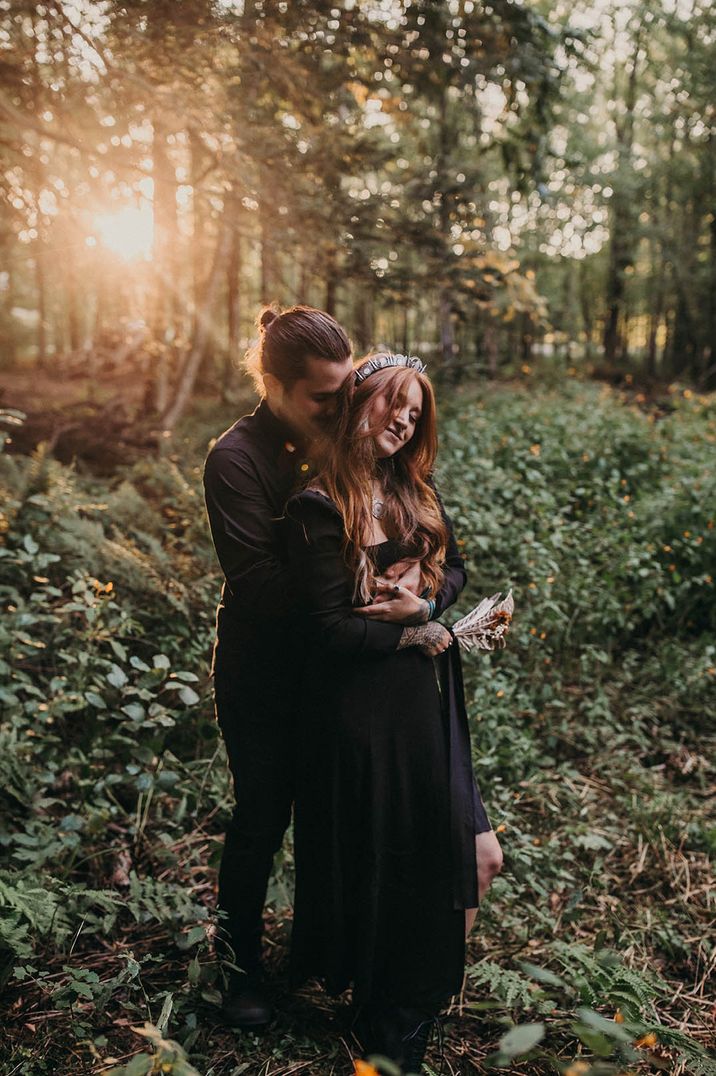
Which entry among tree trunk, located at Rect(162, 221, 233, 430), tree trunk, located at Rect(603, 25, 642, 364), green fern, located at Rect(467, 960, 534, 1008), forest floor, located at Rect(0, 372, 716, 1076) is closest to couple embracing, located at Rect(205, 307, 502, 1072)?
green fern, located at Rect(467, 960, 534, 1008)

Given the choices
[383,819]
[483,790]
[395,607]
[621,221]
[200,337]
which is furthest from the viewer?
[621,221]

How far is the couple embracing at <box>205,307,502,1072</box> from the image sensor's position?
2.36m

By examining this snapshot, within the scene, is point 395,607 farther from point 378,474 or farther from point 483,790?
point 483,790

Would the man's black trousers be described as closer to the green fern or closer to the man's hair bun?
the green fern

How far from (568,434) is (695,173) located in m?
19.7

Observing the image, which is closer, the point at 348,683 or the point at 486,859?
the point at 348,683

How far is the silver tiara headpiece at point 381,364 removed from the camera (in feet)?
8.10

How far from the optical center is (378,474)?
255 centimetres

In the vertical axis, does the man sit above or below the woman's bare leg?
above

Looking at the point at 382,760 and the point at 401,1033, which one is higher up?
the point at 382,760

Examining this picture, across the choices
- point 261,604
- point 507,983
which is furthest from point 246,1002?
point 261,604

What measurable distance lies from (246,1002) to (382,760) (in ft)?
3.61

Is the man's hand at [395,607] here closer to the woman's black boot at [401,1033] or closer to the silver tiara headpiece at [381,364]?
the silver tiara headpiece at [381,364]

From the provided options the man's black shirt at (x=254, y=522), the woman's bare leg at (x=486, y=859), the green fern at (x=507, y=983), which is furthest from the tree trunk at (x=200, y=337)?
the green fern at (x=507, y=983)
